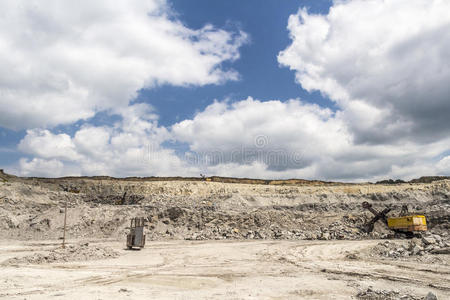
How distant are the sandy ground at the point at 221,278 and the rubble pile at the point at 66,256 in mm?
649

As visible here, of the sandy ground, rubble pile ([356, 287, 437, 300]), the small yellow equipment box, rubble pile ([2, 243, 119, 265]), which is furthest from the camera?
the small yellow equipment box

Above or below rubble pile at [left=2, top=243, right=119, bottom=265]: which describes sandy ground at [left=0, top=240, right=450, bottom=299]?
below

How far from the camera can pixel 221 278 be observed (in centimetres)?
905

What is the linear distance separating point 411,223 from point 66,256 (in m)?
19.5

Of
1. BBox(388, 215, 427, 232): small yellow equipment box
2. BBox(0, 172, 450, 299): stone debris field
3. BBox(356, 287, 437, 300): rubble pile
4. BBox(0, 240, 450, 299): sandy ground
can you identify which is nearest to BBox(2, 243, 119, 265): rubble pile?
BBox(0, 172, 450, 299): stone debris field

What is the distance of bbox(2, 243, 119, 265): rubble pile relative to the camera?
11734 mm

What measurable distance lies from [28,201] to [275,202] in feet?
90.7

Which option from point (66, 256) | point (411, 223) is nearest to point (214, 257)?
point (66, 256)

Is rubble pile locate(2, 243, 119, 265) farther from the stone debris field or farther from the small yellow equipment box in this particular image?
the small yellow equipment box

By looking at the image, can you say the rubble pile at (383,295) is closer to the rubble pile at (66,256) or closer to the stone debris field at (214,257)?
the stone debris field at (214,257)

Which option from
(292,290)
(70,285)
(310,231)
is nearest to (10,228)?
(70,285)

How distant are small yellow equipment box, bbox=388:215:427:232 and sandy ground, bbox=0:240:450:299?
9.71 meters

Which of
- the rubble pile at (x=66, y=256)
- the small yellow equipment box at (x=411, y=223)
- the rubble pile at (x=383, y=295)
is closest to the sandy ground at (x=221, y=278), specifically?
the rubble pile at (x=383, y=295)

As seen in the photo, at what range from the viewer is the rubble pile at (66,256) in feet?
38.5
